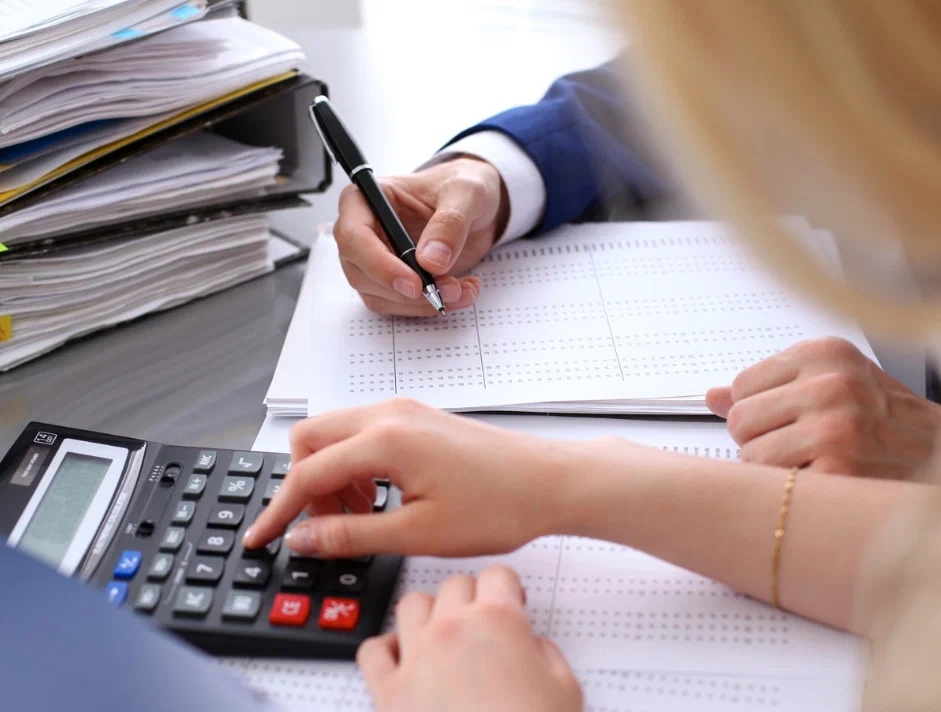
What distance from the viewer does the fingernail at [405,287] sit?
2.90 feet

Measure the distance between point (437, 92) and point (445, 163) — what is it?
0.32m

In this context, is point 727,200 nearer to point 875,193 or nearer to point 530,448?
point 875,193

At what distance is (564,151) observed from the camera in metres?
1.08

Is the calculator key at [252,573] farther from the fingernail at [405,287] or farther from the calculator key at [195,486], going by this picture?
the fingernail at [405,287]

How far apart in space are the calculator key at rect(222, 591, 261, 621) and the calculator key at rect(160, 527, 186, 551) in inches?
2.3

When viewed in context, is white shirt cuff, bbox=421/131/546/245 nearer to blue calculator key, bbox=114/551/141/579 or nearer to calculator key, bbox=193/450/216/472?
calculator key, bbox=193/450/216/472

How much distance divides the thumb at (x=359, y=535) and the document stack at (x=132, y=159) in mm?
408

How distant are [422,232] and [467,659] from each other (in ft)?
1.62

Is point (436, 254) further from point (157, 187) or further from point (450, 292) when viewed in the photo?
point (157, 187)

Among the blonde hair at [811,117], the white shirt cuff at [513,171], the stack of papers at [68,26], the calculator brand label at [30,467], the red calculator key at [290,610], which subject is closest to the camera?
the blonde hair at [811,117]

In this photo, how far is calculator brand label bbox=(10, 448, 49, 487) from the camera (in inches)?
27.6

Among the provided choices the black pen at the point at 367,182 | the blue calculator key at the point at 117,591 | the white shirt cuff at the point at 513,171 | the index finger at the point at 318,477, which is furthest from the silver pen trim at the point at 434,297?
the blue calculator key at the point at 117,591

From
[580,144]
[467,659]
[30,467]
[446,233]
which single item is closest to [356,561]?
[467,659]

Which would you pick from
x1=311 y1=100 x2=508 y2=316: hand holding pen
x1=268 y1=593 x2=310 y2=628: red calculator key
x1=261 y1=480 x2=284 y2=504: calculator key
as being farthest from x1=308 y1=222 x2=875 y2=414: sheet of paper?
x1=268 y1=593 x2=310 y2=628: red calculator key
